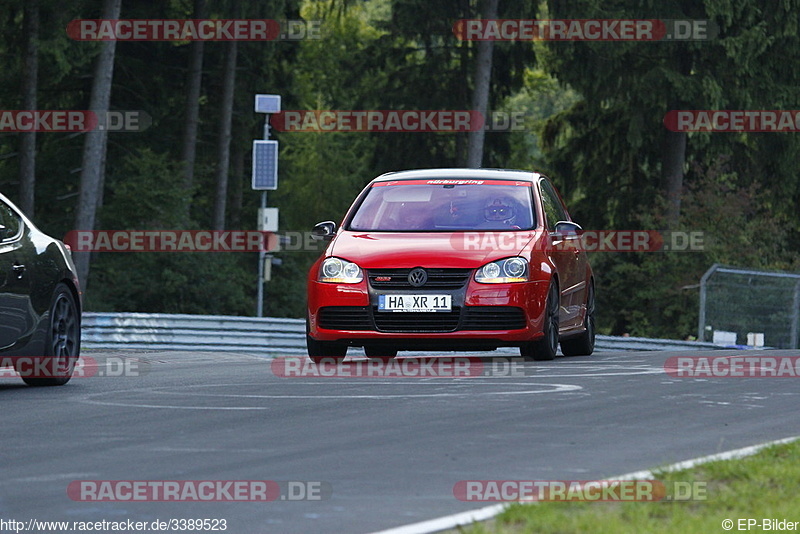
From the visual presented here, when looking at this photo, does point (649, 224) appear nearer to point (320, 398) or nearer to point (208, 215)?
point (208, 215)

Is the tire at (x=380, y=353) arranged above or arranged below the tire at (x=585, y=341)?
below

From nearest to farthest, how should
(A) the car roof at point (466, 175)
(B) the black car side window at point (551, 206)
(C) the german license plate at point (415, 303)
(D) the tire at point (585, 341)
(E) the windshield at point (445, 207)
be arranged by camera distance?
(C) the german license plate at point (415, 303) < (E) the windshield at point (445, 207) < (B) the black car side window at point (551, 206) < (A) the car roof at point (466, 175) < (D) the tire at point (585, 341)

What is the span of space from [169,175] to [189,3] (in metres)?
7.65

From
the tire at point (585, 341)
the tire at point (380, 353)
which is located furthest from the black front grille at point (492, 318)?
the tire at point (585, 341)

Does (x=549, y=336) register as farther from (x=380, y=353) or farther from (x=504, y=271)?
(x=380, y=353)

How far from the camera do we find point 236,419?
984 cm

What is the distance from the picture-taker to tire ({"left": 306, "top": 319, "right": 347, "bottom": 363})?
14797 mm

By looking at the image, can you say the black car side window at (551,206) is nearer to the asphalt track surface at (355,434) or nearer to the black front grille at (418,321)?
the black front grille at (418,321)

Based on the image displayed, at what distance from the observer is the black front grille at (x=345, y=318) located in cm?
1430

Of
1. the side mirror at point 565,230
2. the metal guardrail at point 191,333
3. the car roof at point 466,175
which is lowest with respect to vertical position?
the metal guardrail at point 191,333

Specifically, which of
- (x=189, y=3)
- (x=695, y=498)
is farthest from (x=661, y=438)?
(x=189, y=3)

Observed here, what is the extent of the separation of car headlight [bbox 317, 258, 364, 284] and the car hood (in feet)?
0.19

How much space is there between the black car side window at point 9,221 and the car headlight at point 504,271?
402cm

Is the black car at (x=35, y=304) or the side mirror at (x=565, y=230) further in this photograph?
the side mirror at (x=565, y=230)
